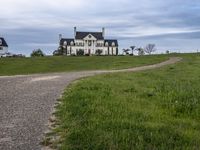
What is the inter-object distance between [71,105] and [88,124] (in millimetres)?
3297

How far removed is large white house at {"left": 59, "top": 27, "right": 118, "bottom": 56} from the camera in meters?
152

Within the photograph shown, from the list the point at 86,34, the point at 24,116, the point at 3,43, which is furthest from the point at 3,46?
the point at 24,116

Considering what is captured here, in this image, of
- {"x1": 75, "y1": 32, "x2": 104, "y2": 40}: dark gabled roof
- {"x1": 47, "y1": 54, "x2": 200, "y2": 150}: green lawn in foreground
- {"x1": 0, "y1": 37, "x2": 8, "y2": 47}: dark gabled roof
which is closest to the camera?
{"x1": 47, "y1": 54, "x2": 200, "y2": 150}: green lawn in foreground

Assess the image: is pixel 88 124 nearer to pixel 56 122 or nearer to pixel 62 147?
pixel 56 122

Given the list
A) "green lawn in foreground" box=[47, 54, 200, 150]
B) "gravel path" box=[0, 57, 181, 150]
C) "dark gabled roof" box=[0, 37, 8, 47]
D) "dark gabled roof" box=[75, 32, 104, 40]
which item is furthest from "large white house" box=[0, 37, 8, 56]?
"green lawn in foreground" box=[47, 54, 200, 150]

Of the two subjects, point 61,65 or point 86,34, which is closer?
point 61,65

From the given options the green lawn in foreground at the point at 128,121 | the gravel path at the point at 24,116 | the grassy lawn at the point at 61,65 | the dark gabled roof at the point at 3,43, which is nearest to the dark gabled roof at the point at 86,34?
the dark gabled roof at the point at 3,43

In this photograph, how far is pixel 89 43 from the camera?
503ft

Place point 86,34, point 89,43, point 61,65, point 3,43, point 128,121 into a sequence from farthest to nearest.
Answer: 1. point 86,34
2. point 89,43
3. point 3,43
4. point 61,65
5. point 128,121

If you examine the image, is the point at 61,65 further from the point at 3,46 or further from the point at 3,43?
the point at 3,43

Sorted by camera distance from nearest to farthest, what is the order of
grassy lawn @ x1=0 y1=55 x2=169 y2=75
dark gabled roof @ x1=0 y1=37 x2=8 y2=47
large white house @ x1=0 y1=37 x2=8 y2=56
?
grassy lawn @ x1=0 y1=55 x2=169 y2=75, large white house @ x1=0 y1=37 x2=8 y2=56, dark gabled roof @ x1=0 y1=37 x2=8 y2=47

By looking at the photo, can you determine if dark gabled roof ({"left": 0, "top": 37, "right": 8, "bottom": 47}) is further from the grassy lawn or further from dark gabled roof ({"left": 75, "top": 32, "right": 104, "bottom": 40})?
the grassy lawn

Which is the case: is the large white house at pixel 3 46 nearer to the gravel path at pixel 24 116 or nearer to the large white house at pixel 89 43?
the large white house at pixel 89 43

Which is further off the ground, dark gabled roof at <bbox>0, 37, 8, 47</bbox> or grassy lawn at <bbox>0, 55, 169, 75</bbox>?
dark gabled roof at <bbox>0, 37, 8, 47</bbox>
